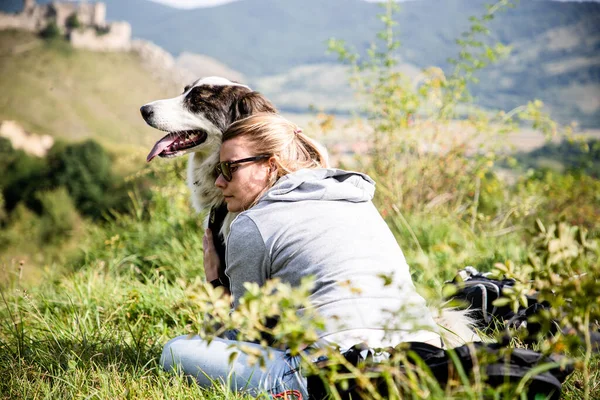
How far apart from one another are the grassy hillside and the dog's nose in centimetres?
6781

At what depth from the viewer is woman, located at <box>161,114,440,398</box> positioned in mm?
1814

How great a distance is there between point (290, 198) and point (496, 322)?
1416 mm

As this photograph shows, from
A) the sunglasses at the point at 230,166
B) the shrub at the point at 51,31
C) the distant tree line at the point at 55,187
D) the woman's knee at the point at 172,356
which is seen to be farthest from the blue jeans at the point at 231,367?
the shrub at the point at 51,31

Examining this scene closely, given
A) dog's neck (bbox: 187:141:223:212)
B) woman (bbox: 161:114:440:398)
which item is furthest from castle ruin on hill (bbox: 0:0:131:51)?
woman (bbox: 161:114:440:398)

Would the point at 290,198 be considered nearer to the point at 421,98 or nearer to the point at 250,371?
the point at 250,371

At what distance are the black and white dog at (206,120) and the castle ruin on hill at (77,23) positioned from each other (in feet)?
345

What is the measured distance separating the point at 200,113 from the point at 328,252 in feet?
5.05

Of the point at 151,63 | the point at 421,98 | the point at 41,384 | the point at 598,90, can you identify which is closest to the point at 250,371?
the point at 41,384

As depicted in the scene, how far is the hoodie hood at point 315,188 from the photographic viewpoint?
6.72ft

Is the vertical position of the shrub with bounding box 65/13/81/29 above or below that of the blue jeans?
below

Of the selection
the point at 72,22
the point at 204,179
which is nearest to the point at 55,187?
the point at 204,179

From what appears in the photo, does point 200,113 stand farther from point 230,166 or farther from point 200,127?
point 230,166

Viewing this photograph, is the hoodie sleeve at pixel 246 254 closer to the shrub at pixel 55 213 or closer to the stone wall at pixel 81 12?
the shrub at pixel 55 213

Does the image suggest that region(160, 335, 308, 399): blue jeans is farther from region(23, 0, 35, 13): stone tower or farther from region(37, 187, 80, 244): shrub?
region(23, 0, 35, 13): stone tower
